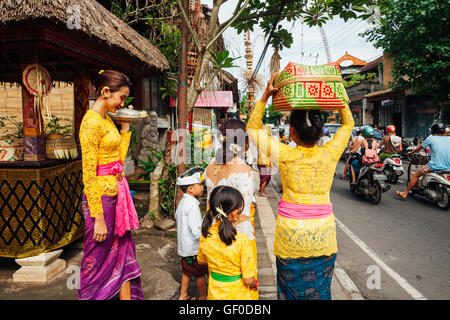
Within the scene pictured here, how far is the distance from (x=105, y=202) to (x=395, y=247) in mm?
4248

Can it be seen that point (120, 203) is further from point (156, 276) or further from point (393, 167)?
point (393, 167)

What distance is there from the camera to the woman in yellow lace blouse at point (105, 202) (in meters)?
2.29

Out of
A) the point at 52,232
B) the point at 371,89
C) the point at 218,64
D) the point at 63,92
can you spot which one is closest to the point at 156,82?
the point at 63,92

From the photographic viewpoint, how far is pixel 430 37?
11.8 m

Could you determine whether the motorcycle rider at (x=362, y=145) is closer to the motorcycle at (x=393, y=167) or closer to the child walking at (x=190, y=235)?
the motorcycle at (x=393, y=167)

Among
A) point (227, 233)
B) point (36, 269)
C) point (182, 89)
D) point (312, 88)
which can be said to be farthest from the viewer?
point (182, 89)

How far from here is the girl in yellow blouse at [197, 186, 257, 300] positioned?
2146 millimetres

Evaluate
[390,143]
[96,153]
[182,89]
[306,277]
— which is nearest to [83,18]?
[182,89]

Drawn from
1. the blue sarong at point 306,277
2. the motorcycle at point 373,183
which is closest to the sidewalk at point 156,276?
the blue sarong at point 306,277

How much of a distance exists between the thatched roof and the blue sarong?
326cm

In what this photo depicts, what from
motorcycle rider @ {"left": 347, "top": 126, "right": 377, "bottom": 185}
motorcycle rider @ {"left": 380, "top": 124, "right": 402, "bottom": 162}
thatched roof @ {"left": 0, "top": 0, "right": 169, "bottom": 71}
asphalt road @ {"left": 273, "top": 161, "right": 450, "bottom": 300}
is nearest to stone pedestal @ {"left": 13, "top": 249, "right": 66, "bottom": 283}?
thatched roof @ {"left": 0, "top": 0, "right": 169, "bottom": 71}

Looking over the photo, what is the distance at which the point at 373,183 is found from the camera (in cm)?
691

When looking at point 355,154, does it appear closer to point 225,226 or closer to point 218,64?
point 218,64
